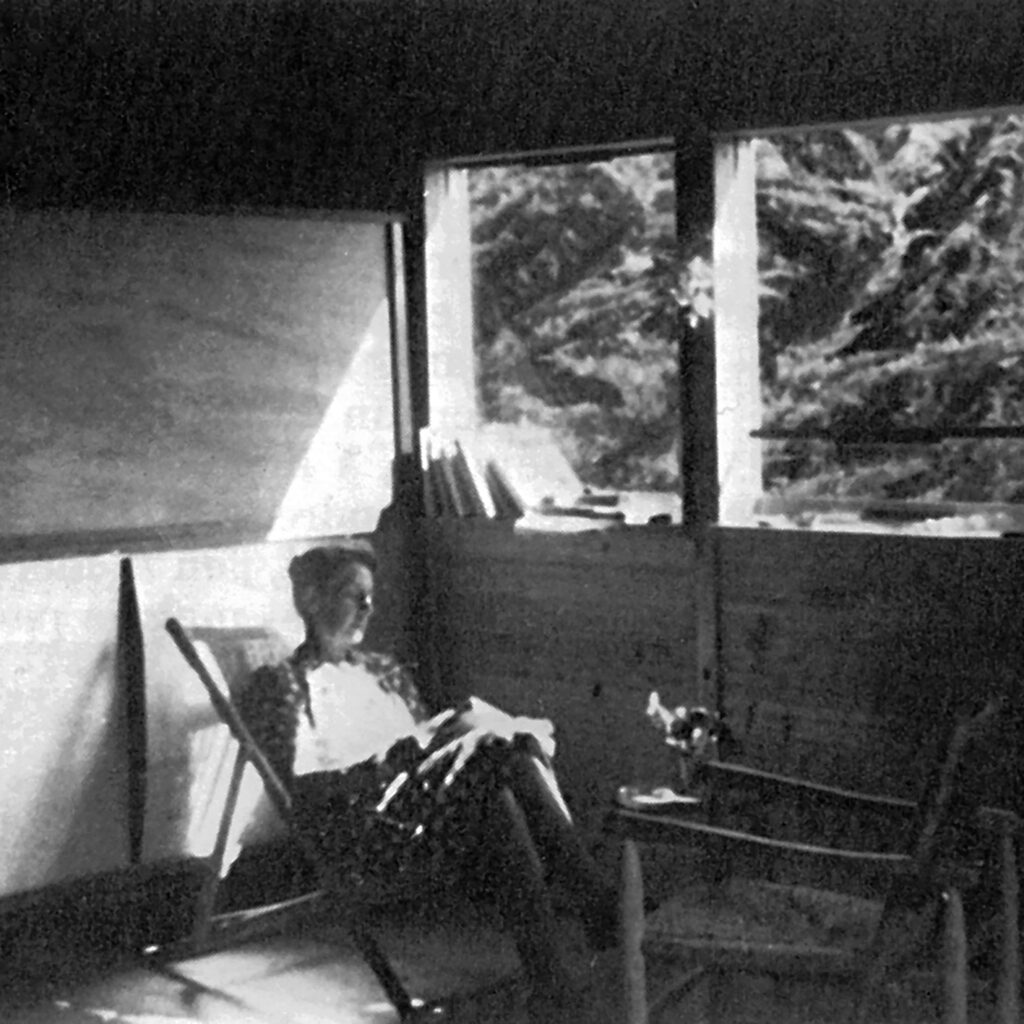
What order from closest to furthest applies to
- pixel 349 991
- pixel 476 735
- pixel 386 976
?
pixel 386 976 < pixel 476 735 < pixel 349 991

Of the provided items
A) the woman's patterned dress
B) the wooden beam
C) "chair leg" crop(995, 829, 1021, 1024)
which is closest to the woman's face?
the woman's patterned dress

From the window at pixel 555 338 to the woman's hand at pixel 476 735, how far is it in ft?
3.01

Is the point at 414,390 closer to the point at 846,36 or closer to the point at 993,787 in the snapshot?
the point at 846,36

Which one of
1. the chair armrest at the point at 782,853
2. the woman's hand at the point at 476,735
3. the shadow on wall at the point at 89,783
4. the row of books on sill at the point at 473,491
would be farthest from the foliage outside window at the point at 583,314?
the chair armrest at the point at 782,853

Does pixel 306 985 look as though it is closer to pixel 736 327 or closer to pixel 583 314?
pixel 736 327

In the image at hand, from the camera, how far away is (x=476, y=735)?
4.22 m

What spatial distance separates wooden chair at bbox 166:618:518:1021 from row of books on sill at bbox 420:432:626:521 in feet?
3.10

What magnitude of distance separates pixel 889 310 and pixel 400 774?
6.85 ft

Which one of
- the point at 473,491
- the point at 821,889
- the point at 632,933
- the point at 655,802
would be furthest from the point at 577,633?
the point at 632,933

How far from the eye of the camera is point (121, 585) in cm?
477

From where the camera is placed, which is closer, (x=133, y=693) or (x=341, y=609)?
(x=341, y=609)

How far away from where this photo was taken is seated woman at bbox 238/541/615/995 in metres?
3.96

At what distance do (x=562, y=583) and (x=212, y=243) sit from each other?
1461mm

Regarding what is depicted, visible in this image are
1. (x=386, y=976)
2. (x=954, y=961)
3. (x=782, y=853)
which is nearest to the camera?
(x=954, y=961)
